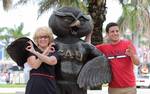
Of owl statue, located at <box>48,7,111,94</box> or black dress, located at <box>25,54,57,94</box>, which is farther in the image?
owl statue, located at <box>48,7,111,94</box>

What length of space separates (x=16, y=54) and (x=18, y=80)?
32125mm

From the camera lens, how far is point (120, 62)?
17.4 feet

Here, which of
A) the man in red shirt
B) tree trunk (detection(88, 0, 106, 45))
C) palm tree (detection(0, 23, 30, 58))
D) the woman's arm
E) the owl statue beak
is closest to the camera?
the woman's arm

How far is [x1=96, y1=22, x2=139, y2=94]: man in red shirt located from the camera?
17.3ft

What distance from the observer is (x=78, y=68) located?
5090mm

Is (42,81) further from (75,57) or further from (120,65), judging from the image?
(120,65)

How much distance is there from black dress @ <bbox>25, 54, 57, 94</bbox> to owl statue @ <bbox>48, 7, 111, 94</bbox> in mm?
241

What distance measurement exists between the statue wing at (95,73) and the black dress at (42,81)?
14.1 inches

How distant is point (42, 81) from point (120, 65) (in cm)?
109

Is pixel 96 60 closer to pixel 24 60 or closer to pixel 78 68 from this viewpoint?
pixel 78 68

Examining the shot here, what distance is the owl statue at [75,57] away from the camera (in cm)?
503

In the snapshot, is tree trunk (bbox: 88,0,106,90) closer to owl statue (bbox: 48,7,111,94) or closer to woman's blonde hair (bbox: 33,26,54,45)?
owl statue (bbox: 48,7,111,94)

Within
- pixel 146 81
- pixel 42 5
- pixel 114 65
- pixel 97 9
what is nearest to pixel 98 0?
pixel 97 9

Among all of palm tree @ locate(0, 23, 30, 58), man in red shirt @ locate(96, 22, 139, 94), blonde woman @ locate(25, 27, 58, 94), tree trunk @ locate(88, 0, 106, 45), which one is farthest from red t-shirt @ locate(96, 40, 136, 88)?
palm tree @ locate(0, 23, 30, 58)
